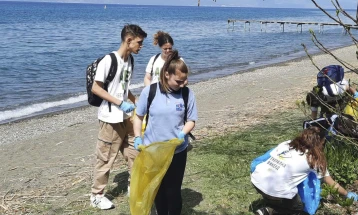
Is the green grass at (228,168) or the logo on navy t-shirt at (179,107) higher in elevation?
the logo on navy t-shirt at (179,107)

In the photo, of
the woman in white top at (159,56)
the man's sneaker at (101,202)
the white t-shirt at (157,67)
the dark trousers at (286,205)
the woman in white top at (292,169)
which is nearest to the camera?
the woman in white top at (292,169)

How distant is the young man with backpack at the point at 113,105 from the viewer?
14.8 feet

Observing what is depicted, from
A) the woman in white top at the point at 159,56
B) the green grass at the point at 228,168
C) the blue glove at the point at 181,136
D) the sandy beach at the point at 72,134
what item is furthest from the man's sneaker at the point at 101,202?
the woman in white top at the point at 159,56

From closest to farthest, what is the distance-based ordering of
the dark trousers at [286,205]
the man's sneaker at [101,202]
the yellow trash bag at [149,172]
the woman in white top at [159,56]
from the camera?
the yellow trash bag at [149,172]
the dark trousers at [286,205]
the man's sneaker at [101,202]
the woman in white top at [159,56]

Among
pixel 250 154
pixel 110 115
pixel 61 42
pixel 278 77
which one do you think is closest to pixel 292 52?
pixel 278 77

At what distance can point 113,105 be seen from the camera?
15.0 feet

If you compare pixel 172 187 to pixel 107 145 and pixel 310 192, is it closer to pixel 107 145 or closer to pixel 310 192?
pixel 107 145

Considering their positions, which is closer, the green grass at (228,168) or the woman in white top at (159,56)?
the green grass at (228,168)

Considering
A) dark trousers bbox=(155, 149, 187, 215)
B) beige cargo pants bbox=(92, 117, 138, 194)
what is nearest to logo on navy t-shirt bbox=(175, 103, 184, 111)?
dark trousers bbox=(155, 149, 187, 215)

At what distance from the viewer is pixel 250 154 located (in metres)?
6.27

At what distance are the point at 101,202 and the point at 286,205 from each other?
1.88 m

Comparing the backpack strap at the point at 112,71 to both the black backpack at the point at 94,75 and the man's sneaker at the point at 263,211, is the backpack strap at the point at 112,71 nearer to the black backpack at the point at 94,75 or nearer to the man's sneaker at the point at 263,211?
the black backpack at the point at 94,75

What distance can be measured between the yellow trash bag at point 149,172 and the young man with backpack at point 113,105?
0.86 m

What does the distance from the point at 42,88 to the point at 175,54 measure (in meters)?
14.8
